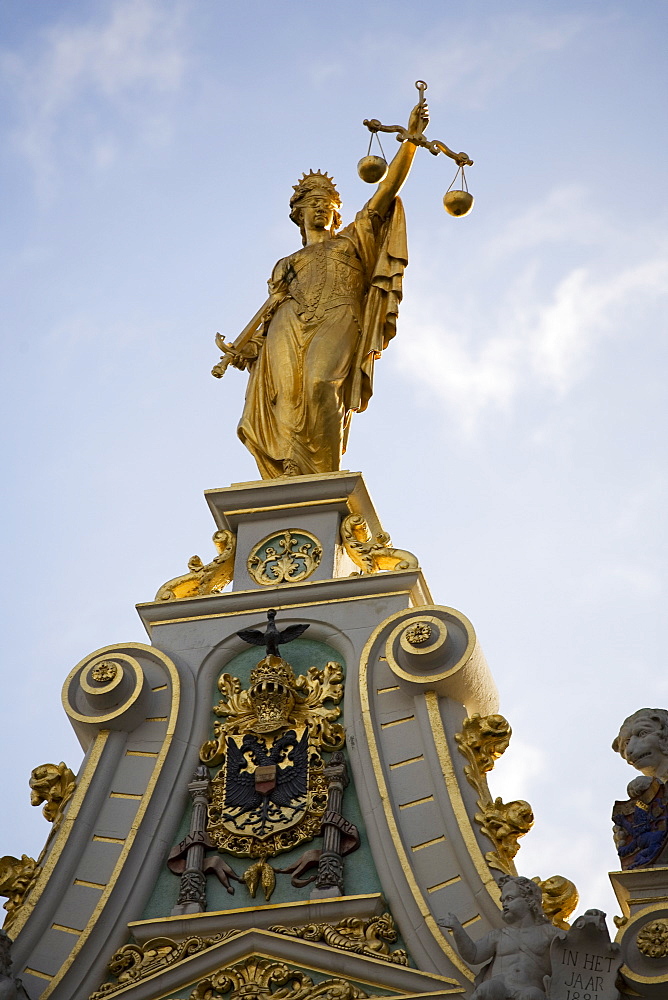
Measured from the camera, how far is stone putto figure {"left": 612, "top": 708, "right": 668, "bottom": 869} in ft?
34.2

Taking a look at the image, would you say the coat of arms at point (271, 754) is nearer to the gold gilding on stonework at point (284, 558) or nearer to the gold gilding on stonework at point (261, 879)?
the gold gilding on stonework at point (261, 879)

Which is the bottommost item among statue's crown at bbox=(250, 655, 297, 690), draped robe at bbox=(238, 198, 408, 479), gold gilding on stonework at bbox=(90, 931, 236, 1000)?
gold gilding on stonework at bbox=(90, 931, 236, 1000)

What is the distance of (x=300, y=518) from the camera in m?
13.3

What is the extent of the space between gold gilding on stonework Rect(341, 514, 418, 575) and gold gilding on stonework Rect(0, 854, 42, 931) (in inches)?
112

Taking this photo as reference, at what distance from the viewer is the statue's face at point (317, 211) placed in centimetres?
1501

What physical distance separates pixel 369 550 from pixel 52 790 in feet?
8.49

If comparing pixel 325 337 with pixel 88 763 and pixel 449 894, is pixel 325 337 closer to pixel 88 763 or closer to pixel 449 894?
A: pixel 88 763

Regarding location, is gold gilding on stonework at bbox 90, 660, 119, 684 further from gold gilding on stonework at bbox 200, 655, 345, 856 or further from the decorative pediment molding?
the decorative pediment molding

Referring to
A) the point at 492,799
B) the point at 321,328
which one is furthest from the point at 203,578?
the point at 492,799

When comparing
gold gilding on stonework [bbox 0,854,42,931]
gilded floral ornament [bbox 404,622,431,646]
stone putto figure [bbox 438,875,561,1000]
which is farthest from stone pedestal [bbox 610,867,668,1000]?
gold gilding on stonework [bbox 0,854,42,931]

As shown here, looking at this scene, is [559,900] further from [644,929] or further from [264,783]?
[264,783]

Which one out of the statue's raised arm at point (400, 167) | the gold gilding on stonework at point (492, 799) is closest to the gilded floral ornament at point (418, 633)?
the gold gilding on stonework at point (492, 799)

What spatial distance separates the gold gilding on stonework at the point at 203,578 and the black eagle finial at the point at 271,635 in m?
0.81

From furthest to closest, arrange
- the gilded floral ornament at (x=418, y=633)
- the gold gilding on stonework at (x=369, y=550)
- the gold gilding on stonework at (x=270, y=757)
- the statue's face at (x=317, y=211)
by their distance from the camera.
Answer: the statue's face at (x=317, y=211) → the gold gilding on stonework at (x=369, y=550) → the gilded floral ornament at (x=418, y=633) → the gold gilding on stonework at (x=270, y=757)
